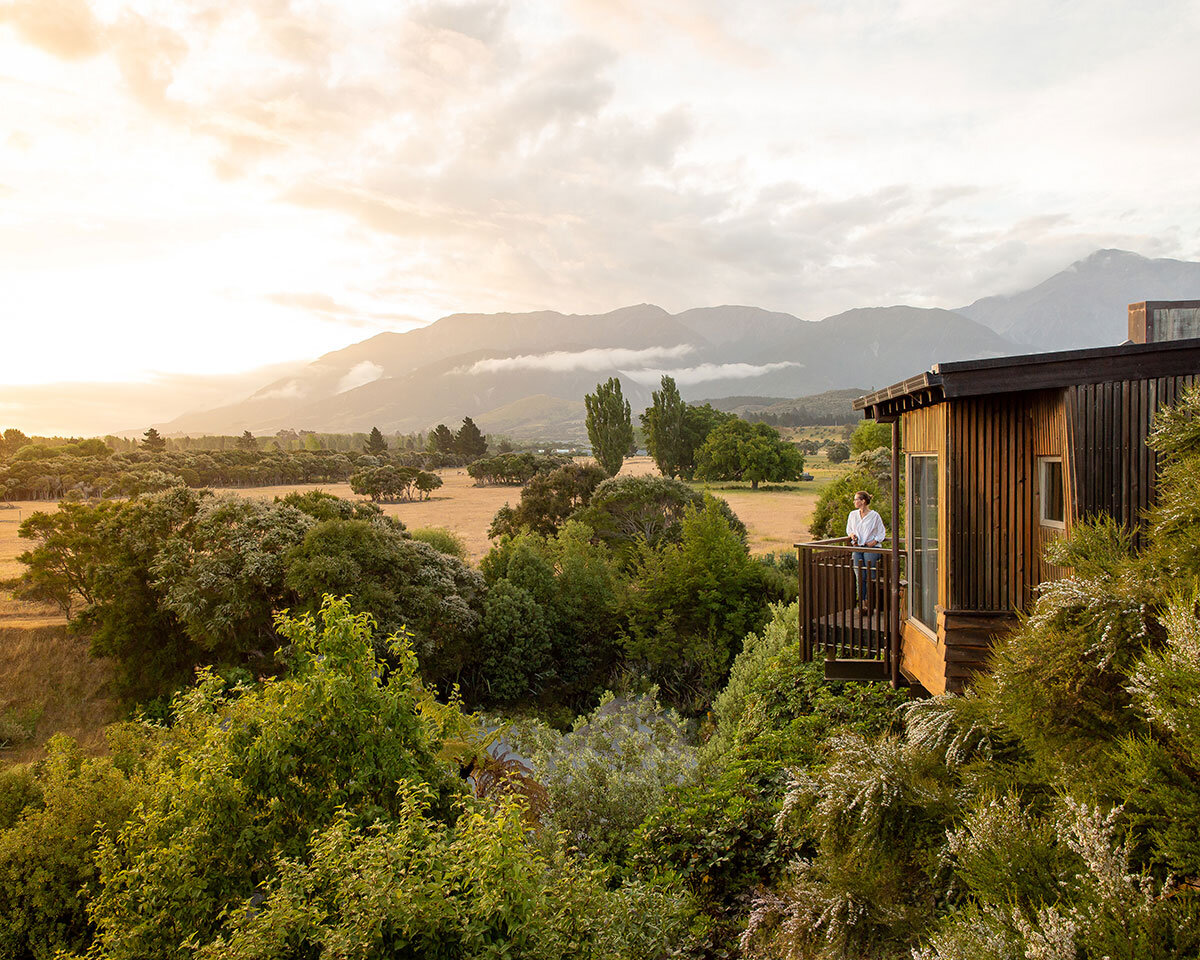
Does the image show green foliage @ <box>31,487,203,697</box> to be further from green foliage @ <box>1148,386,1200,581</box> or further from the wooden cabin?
green foliage @ <box>1148,386,1200,581</box>

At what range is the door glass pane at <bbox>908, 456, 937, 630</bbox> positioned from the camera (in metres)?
7.25

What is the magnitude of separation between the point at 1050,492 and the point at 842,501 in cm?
1906

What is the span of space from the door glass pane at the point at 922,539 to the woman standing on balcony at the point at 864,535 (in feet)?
2.26

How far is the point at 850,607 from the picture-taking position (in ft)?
28.6

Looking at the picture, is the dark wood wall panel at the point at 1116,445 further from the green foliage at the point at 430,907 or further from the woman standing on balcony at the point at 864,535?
the green foliage at the point at 430,907

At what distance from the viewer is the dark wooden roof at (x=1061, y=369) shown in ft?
17.9

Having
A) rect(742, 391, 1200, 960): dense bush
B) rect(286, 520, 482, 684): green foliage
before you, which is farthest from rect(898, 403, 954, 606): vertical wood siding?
rect(286, 520, 482, 684): green foliage

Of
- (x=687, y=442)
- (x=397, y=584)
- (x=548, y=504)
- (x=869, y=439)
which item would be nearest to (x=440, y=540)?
(x=397, y=584)

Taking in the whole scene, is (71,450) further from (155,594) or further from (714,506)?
(714,506)

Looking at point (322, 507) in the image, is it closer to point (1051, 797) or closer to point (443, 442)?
point (1051, 797)

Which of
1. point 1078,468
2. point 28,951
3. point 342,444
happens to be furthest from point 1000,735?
point 342,444

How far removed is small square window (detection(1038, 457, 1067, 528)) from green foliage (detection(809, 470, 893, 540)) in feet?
50.8

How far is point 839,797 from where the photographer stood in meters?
4.58

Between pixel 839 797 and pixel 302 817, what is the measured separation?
490cm
